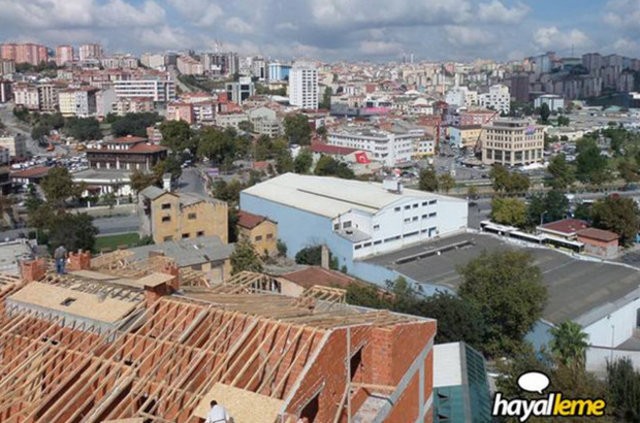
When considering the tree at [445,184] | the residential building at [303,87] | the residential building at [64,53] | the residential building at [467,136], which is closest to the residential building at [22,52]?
the residential building at [64,53]

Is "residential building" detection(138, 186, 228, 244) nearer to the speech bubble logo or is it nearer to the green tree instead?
the speech bubble logo

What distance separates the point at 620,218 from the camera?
18.1 m

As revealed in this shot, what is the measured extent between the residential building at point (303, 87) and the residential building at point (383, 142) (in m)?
18.9

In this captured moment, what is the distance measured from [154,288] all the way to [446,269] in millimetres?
9735

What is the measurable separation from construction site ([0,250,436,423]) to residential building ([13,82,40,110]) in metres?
45.0

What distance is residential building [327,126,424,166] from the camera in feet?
110

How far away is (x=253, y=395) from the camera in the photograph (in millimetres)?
4191

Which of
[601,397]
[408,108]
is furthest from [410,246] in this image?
[408,108]

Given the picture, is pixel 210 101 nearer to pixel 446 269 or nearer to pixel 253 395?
pixel 446 269

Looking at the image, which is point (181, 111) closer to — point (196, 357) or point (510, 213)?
point (510, 213)

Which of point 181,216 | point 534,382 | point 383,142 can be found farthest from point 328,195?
point 383,142

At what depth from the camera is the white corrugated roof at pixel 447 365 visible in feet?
26.1

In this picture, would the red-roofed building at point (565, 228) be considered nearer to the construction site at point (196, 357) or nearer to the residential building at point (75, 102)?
the construction site at point (196, 357)

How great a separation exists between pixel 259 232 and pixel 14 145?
20607 millimetres
